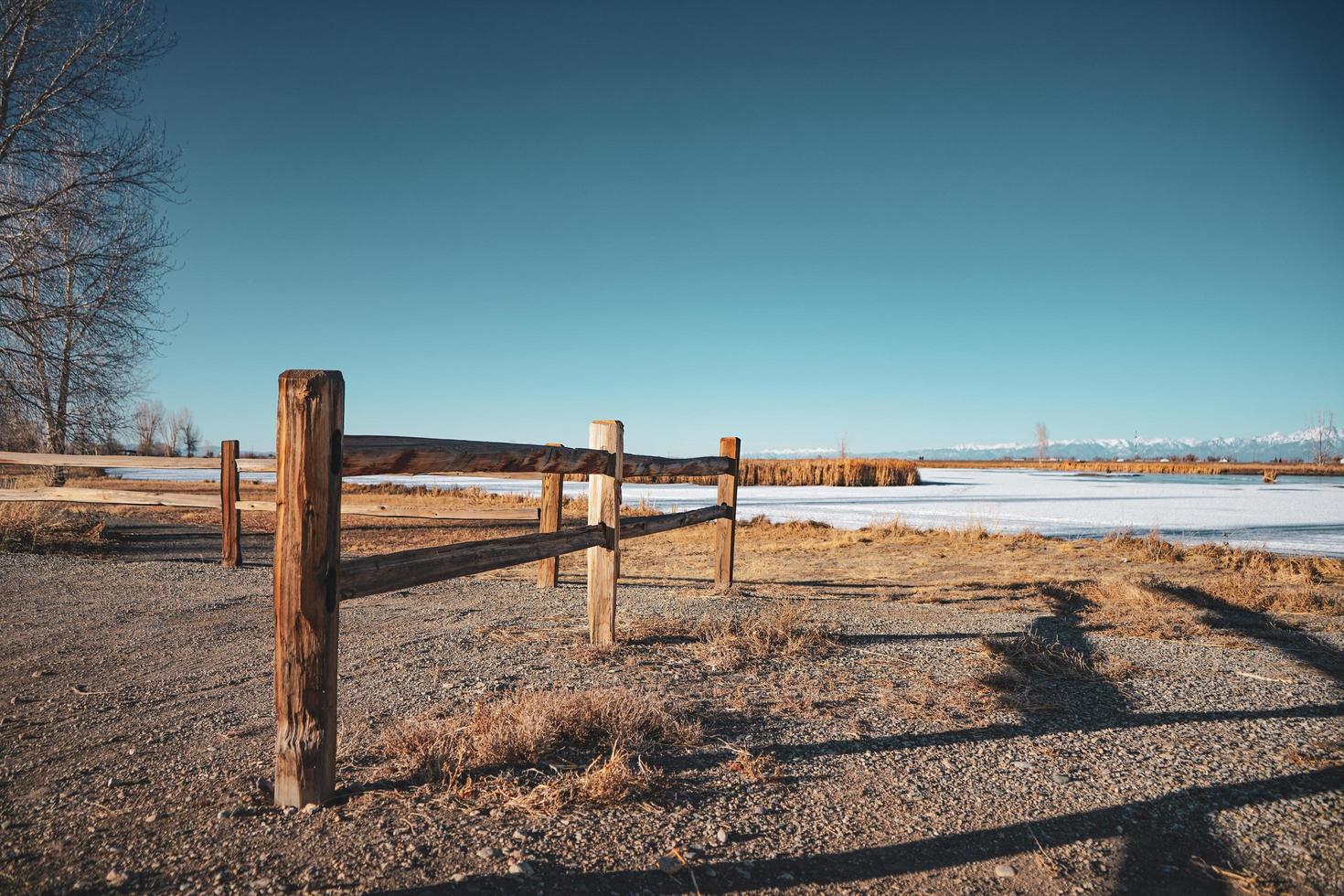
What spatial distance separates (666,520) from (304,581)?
3.74m

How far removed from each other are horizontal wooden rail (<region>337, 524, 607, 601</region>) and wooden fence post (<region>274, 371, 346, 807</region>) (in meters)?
0.13

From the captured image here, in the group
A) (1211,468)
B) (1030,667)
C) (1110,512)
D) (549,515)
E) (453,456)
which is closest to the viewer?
(453,456)

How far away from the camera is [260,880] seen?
193 centimetres

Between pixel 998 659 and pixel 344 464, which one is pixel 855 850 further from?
pixel 998 659

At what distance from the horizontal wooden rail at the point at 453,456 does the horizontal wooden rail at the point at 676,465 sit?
0.73m

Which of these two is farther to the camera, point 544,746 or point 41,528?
point 41,528

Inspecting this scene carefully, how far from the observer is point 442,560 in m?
3.07

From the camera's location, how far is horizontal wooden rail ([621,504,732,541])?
5.19 meters

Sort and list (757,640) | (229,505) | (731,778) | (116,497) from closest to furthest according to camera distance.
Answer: (731,778) < (757,640) < (229,505) < (116,497)

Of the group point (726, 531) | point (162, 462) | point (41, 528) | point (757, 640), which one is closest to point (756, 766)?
point (757, 640)

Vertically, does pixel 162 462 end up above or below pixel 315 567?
above

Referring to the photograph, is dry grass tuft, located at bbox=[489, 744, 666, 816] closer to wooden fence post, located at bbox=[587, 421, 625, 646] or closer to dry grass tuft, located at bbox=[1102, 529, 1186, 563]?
wooden fence post, located at bbox=[587, 421, 625, 646]

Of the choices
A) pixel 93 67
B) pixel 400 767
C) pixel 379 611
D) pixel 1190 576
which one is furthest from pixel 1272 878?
pixel 93 67

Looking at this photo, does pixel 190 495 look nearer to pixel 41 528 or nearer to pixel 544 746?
pixel 41 528
